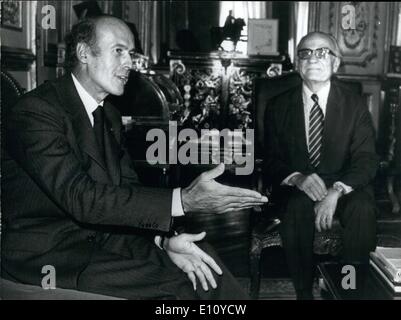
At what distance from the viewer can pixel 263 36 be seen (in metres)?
4.79

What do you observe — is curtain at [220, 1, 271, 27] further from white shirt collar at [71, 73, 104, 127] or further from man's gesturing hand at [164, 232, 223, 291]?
man's gesturing hand at [164, 232, 223, 291]

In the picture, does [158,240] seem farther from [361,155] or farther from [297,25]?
[297,25]

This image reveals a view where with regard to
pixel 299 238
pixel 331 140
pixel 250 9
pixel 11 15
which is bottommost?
pixel 299 238

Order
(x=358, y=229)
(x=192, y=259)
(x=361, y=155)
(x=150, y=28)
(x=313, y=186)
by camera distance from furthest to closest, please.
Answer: (x=150, y=28), (x=361, y=155), (x=313, y=186), (x=358, y=229), (x=192, y=259)

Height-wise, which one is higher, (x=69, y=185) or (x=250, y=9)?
(x=250, y=9)

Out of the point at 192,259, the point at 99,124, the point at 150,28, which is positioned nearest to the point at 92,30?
the point at 99,124

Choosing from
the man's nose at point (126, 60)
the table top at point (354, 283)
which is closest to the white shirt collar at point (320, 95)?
the table top at point (354, 283)

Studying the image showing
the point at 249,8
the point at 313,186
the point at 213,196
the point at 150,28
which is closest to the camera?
the point at 213,196

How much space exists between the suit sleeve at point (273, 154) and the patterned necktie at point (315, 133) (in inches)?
5.8

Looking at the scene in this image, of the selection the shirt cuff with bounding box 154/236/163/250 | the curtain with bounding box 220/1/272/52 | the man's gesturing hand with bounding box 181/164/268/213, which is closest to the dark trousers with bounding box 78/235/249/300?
Answer: the shirt cuff with bounding box 154/236/163/250

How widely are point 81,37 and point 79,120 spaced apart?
31 cm

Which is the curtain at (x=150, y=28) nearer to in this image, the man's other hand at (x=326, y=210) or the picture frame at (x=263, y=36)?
the picture frame at (x=263, y=36)

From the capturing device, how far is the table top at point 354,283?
143 cm
